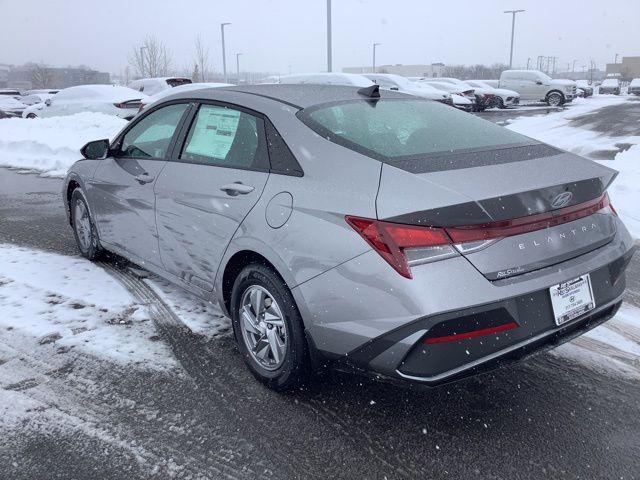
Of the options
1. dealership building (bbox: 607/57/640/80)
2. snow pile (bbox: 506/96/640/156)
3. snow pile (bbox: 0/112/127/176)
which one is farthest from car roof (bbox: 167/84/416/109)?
dealership building (bbox: 607/57/640/80)

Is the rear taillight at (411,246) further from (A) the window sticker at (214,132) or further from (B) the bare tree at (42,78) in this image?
(B) the bare tree at (42,78)

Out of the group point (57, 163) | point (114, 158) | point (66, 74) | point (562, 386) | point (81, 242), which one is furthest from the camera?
point (66, 74)

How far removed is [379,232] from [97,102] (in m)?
16.0

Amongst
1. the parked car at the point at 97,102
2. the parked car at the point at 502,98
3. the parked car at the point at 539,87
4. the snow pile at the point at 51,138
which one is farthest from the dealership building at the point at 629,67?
the snow pile at the point at 51,138

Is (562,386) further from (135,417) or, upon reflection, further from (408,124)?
(135,417)

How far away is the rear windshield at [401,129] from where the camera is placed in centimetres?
281

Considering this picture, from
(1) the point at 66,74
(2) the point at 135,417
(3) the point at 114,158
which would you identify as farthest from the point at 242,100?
(1) the point at 66,74

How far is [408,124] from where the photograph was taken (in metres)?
3.20

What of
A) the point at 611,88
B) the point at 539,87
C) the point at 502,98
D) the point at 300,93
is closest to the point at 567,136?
the point at 300,93

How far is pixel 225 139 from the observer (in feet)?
11.0

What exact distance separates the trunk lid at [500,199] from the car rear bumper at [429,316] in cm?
8

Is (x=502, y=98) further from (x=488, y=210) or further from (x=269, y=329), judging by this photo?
(x=488, y=210)

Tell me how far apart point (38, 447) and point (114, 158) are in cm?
243

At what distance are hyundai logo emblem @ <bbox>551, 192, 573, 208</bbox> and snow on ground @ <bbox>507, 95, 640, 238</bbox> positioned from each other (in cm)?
374
